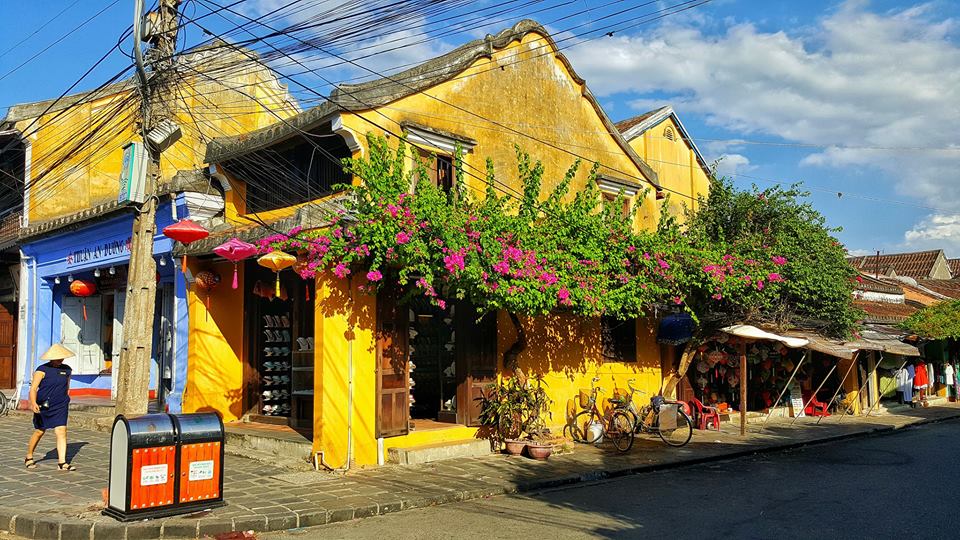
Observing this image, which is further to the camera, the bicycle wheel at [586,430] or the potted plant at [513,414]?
the bicycle wheel at [586,430]

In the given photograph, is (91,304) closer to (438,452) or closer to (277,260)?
(277,260)

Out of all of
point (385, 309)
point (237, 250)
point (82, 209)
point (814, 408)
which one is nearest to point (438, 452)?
point (385, 309)

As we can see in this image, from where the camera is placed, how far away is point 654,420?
590 inches

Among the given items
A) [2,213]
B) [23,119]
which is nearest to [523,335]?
[23,119]

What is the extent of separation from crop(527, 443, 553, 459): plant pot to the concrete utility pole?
632 centimetres

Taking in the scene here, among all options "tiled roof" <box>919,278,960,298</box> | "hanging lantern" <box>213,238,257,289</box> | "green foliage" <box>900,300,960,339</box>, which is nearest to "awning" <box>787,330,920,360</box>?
"green foliage" <box>900,300,960,339</box>

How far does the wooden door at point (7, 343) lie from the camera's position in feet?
68.8

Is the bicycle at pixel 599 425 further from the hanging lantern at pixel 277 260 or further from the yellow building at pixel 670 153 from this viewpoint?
the yellow building at pixel 670 153

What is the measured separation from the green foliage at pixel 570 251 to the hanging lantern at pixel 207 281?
261 centimetres

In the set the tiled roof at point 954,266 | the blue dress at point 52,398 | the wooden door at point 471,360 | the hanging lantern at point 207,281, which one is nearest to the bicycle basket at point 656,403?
the wooden door at point 471,360

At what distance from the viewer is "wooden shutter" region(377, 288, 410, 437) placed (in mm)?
11656

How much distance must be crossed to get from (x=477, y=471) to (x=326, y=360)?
2.82 meters

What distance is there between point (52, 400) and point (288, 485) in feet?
11.7

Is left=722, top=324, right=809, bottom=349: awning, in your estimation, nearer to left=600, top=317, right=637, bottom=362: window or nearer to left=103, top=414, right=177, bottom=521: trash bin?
left=600, top=317, right=637, bottom=362: window
